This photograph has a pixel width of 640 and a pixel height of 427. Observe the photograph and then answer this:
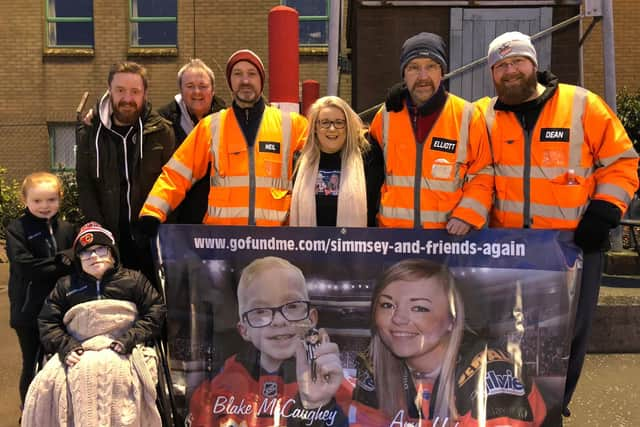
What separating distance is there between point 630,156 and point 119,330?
111 inches

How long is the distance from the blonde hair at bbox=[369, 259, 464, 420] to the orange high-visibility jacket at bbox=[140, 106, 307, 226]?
0.77m

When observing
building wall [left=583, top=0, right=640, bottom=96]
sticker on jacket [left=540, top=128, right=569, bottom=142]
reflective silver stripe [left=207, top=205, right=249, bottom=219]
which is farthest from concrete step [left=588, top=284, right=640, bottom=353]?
building wall [left=583, top=0, right=640, bottom=96]

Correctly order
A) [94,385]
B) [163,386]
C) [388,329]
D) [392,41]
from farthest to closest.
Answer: [392,41] → [388,329] → [163,386] → [94,385]

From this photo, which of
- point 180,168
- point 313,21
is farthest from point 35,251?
point 313,21

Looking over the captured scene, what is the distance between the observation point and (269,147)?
11.9 feet

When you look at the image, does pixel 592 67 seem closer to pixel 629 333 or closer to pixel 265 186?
pixel 629 333

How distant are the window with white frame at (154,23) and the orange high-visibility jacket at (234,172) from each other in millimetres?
10754

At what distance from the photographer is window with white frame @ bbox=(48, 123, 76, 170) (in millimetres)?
13875

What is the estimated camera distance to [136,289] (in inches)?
128

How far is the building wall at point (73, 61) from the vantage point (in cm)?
1328

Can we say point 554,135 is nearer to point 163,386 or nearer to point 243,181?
point 243,181

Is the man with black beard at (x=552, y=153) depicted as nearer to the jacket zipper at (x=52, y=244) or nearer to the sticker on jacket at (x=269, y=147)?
the sticker on jacket at (x=269, y=147)

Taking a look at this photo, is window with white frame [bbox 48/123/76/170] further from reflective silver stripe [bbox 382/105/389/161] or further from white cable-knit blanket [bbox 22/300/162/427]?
reflective silver stripe [bbox 382/105/389/161]

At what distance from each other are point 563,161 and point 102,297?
253 centimetres
